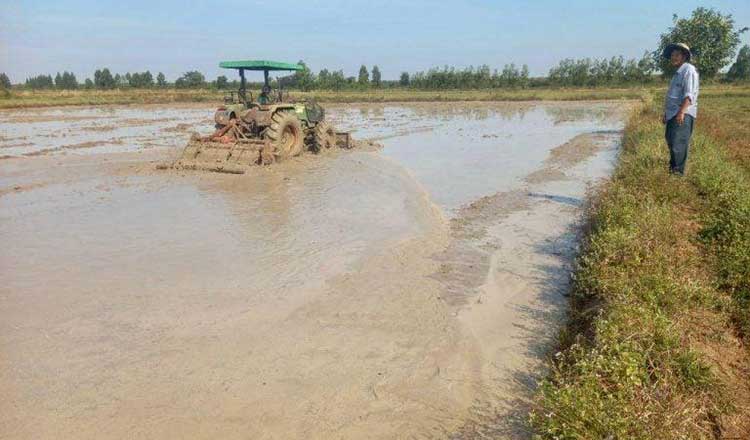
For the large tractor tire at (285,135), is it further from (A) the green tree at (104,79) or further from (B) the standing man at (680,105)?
(A) the green tree at (104,79)

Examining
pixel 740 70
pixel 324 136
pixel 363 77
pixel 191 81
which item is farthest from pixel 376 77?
pixel 324 136

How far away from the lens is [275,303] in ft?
15.8

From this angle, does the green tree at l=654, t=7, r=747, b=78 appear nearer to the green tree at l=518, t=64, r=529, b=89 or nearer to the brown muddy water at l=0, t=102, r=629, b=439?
the brown muddy water at l=0, t=102, r=629, b=439

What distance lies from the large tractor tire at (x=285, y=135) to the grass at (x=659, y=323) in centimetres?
750

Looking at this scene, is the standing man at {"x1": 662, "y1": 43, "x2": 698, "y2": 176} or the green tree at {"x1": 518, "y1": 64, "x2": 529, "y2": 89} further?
the green tree at {"x1": 518, "y1": 64, "x2": 529, "y2": 89}

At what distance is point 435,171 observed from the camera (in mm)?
12133

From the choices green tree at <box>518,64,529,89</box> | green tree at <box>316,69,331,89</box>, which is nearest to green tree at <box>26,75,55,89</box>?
green tree at <box>316,69,331,89</box>

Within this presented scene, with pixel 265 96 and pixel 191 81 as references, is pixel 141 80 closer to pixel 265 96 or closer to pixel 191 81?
pixel 191 81

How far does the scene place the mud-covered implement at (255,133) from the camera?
37.3 ft

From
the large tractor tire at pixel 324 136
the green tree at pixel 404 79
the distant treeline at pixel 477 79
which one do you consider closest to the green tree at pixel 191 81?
the distant treeline at pixel 477 79

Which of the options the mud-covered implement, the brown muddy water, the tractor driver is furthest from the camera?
the tractor driver

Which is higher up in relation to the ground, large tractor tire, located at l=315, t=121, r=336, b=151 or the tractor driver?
the tractor driver

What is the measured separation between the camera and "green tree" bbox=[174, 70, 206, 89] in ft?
216

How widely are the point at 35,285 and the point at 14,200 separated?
172 inches
